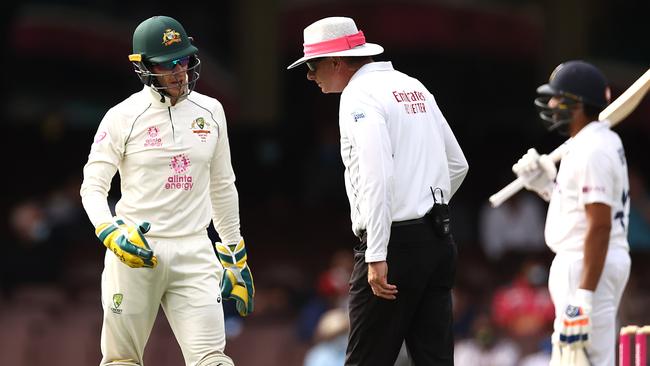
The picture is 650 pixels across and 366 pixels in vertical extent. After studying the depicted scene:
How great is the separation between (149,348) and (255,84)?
621 cm

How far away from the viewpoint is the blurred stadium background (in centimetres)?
1041

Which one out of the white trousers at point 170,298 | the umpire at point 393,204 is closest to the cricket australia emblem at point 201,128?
the white trousers at point 170,298

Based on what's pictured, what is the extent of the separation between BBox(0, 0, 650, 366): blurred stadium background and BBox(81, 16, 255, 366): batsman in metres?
4.11

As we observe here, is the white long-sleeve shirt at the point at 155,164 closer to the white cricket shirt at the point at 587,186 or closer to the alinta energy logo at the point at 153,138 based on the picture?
the alinta energy logo at the point at 153,138

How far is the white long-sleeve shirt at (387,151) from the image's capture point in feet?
17.6

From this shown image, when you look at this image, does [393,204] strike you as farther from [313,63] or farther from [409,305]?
[313,63]

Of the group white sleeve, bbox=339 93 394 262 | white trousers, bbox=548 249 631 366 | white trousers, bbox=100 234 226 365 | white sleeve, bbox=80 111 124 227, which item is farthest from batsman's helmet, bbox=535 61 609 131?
white sleeve, bbox=80 111 124 227

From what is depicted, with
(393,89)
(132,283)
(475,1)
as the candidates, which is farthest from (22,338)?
(475,1)

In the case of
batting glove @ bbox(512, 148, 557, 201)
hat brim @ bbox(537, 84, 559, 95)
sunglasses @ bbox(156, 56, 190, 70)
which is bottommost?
batting glove @ bbox(512, 148, 557, 201)

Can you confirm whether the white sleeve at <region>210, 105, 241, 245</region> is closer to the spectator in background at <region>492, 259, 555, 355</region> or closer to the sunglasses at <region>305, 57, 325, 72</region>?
the sunglasses at <region>305, 57, 325, 72</region>

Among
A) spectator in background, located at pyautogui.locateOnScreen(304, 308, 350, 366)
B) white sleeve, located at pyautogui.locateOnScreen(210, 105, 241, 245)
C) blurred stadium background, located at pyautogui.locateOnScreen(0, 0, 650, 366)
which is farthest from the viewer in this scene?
blurred stadium background, located at pyautogui.locateOnScreen(0, 0, 650, 366)

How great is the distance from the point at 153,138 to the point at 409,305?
1213 mm

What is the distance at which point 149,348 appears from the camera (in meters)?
10.2

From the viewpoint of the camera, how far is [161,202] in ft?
18.7
